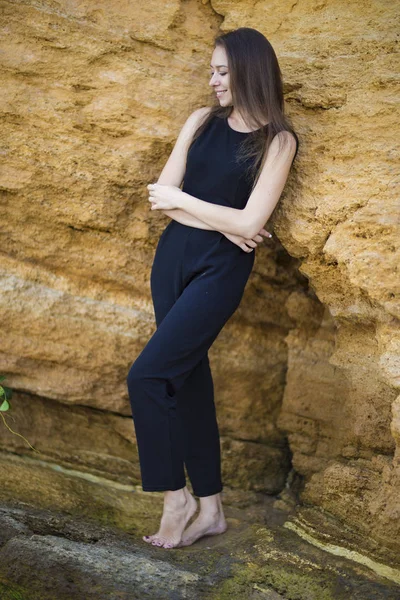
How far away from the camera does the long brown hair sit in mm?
3055

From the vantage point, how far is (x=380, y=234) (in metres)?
3.01

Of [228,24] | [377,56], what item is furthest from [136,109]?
[377,56]

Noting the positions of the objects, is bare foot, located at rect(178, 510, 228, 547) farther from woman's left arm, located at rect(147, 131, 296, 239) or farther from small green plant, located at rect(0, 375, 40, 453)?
woman's left arm, located at rect(147, 131, 296, 239)

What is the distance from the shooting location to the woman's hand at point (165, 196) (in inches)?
121

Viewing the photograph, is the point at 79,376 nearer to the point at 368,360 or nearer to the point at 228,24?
the point at 368,360

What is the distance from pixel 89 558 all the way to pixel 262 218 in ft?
4.84

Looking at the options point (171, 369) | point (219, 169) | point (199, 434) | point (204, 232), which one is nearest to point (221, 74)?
point (219, 169)

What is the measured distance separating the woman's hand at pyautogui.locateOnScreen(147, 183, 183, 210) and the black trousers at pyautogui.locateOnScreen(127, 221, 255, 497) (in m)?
0.13

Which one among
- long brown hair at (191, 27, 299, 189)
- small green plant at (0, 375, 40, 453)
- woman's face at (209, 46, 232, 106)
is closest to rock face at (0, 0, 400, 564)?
small green plant at (0, 375, 40, 453)

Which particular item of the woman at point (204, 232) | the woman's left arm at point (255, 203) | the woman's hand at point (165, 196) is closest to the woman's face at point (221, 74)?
the woman at point (204, 232)

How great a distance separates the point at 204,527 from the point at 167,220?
1444 mm

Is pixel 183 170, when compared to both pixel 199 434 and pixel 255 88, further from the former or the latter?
pixel 199 434

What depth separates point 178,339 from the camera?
2.96 meters

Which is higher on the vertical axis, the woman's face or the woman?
the woman's face
